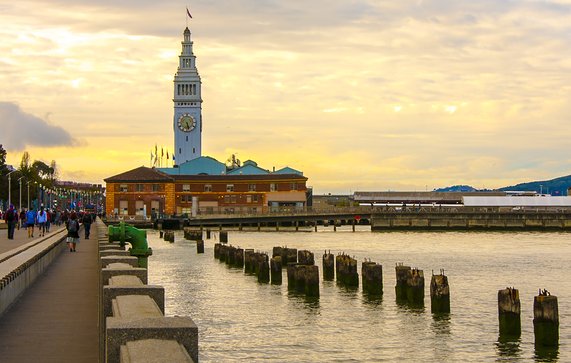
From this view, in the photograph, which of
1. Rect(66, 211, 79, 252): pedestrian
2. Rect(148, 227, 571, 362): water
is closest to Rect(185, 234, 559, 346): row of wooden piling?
Rect(148, 227, 571, 362): water

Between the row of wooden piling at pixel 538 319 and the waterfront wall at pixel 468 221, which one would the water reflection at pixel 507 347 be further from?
the waterfront wall at pixel 468 221

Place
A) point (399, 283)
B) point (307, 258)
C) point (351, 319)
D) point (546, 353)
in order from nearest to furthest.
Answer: point (546, 353), point (351, 319), point (399, 283), point (307, 258)

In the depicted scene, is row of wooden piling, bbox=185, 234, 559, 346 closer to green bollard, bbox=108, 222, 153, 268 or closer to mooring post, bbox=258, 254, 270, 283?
mooring post, bbox=258, 254, 270, 283

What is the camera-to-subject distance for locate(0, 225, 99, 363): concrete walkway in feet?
51.9

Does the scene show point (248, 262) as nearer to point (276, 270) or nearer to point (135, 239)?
point (276, 270)

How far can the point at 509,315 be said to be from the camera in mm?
33875

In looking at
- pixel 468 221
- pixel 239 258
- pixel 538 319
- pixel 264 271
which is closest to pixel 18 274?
pixel 538 319

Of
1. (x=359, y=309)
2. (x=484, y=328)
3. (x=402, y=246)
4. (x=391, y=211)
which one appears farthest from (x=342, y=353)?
(x=391, y=211)

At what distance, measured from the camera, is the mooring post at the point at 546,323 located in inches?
1259

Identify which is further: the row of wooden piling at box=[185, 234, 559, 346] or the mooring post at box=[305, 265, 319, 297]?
the mooring post at box=[305, 265, 319, 297]

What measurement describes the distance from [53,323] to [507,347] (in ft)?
57.2

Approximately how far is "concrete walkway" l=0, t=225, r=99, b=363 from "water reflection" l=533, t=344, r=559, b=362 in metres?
13.8

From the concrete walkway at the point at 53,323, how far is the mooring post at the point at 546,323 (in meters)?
14.6

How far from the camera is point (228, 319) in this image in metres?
38.7
